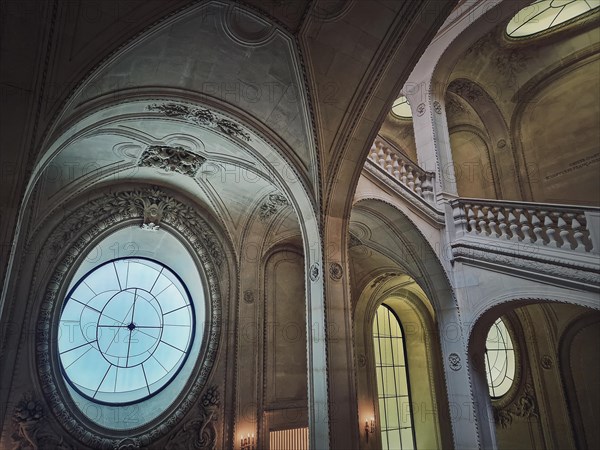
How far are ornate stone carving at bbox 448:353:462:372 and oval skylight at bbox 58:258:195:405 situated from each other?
17.3ft

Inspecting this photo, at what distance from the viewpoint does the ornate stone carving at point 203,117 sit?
5500 mm

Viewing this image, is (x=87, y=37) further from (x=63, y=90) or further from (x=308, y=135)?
(x=308, y=135)

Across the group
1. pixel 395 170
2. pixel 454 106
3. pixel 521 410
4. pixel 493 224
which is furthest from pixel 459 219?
pixel 521 410

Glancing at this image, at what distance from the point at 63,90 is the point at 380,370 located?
33.0ft

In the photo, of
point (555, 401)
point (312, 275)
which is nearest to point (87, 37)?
point (312, 275)

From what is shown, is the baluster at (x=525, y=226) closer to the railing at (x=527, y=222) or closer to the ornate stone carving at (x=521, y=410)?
the railing at (x=527, y=222)

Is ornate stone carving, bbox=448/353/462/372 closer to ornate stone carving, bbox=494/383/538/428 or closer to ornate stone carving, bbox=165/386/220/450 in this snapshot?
ornate stone carving, bbox=494/383/538/428

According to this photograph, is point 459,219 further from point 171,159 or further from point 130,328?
point 130,328

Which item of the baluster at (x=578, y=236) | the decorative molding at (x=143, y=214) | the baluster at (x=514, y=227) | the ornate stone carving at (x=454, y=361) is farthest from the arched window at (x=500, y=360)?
the decorative molding at (x=143, y=214)

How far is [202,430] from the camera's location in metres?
7.66

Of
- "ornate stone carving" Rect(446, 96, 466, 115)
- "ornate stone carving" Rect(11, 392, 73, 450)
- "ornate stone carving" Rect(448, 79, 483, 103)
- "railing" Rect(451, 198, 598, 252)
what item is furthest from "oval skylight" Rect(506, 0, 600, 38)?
"ornate stone carving" Rect(11, 392, 73, 450)

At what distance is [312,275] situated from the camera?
18.7ft

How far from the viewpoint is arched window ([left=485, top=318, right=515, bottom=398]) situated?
897 centimetres

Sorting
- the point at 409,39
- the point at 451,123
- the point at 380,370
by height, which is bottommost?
the point at 380,370
